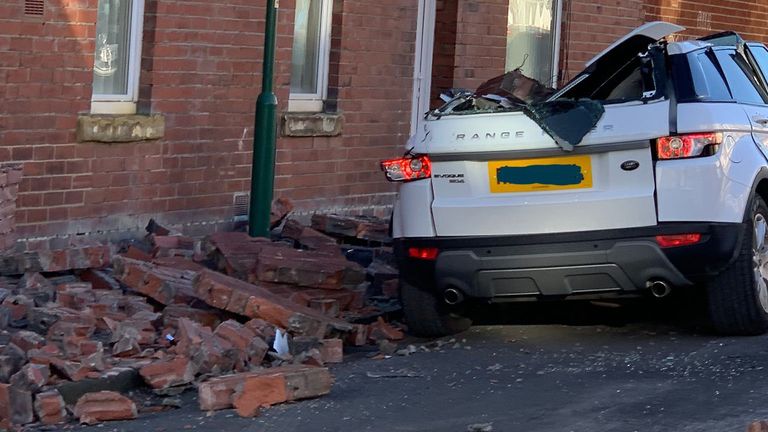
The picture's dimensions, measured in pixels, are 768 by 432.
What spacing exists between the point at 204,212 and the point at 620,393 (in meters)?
5.31

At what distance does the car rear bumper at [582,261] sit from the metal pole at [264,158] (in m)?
2.89

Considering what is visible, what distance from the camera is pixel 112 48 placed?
36.0 ft

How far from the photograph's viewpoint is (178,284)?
28.9ft

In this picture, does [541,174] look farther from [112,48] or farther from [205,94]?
[205,94]

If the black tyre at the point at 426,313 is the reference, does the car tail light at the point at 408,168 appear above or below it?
above

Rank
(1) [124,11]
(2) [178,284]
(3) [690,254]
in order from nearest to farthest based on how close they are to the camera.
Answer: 1. (3) [690,254]
2. (2) [178,284]
3. (1) [124,11]

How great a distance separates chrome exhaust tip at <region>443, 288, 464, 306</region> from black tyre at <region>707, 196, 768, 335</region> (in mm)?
1333

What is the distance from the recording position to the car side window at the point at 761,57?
9.45 meters

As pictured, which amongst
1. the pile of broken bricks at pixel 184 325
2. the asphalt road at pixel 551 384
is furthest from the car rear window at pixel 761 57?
the pile of broken bricks at pixel 184 325

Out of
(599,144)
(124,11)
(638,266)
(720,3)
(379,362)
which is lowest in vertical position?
(379,362)

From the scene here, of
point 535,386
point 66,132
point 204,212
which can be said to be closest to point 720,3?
point 204,212

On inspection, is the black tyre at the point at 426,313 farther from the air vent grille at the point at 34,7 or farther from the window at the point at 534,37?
the window at the point at 534,37

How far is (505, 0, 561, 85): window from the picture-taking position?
16109 mm

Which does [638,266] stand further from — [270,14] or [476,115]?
[270,14]
